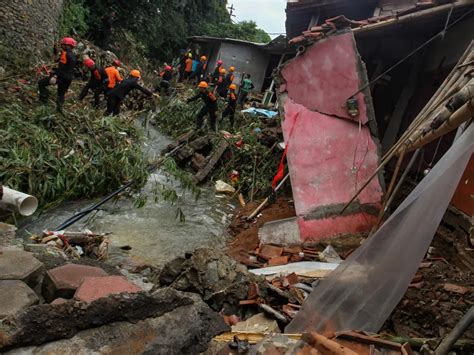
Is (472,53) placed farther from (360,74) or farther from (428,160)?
(428,160)

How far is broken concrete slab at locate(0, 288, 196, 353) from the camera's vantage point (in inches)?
64.7

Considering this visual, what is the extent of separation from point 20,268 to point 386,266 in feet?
7.81

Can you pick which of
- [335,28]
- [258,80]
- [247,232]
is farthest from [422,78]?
[258,80]

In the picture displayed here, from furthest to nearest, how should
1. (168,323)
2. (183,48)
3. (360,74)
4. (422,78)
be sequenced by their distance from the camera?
(183,48) < (422,78) < (360,74) < (168,323)

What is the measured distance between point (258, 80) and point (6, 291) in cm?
1792

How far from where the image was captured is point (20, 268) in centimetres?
243

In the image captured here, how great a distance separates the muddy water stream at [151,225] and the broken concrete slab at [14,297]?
255 cm

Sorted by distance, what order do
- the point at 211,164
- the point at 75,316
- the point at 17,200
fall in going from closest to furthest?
1. the point at 75,316
2. the point at 17,200
3. the point at 211,164

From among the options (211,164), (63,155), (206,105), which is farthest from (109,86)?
(63,155)

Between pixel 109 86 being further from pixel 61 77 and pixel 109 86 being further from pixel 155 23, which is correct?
pixel 155 23

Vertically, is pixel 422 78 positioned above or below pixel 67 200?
→ above

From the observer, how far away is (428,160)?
19.4 ft

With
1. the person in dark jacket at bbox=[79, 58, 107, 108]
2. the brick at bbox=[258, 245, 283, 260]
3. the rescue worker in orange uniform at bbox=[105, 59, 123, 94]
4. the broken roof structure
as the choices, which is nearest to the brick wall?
the person in dark jacket at bbox=[79, 58, 107, 108]

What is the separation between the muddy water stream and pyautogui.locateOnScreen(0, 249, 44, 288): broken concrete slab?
2161mm
